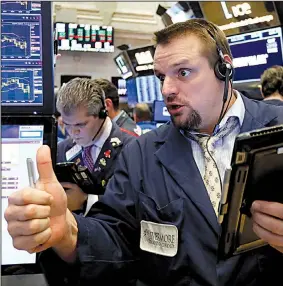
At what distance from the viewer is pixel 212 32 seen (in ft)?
5.43

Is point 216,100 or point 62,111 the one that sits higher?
point 216,100

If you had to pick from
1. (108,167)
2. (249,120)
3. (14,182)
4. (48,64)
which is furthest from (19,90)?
(108,167)

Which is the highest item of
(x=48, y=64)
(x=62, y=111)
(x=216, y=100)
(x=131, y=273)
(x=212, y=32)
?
(x=212, y=32)

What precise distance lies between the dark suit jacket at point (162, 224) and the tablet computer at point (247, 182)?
0.75 feet

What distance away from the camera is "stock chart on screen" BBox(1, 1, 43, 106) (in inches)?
53.5

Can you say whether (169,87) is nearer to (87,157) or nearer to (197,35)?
(197,35)

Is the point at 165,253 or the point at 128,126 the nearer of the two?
the point at 165,253

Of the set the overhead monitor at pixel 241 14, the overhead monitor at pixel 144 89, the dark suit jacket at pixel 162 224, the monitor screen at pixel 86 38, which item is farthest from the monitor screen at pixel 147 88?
the dark suit jacket at pixel 162 224

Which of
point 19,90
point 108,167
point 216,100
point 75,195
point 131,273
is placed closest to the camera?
point 19,90

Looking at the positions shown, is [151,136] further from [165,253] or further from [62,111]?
[62,111]

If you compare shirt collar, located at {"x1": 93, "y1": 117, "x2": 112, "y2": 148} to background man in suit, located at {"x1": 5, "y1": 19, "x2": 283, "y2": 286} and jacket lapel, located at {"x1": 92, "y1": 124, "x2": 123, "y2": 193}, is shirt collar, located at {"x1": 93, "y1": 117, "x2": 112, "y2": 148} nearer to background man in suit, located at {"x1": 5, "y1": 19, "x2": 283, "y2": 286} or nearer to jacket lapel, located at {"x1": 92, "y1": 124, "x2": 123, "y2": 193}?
jacket lapel, located at {"x1": 92, "y1": 124, "x2": 123, "y2": 193}

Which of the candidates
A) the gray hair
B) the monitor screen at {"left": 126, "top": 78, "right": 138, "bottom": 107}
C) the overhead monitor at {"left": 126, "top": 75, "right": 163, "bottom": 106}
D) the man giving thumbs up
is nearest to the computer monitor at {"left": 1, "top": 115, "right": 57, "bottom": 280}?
the man giving thumbs up

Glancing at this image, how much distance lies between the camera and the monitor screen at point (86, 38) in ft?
28.9

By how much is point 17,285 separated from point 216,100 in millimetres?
888
